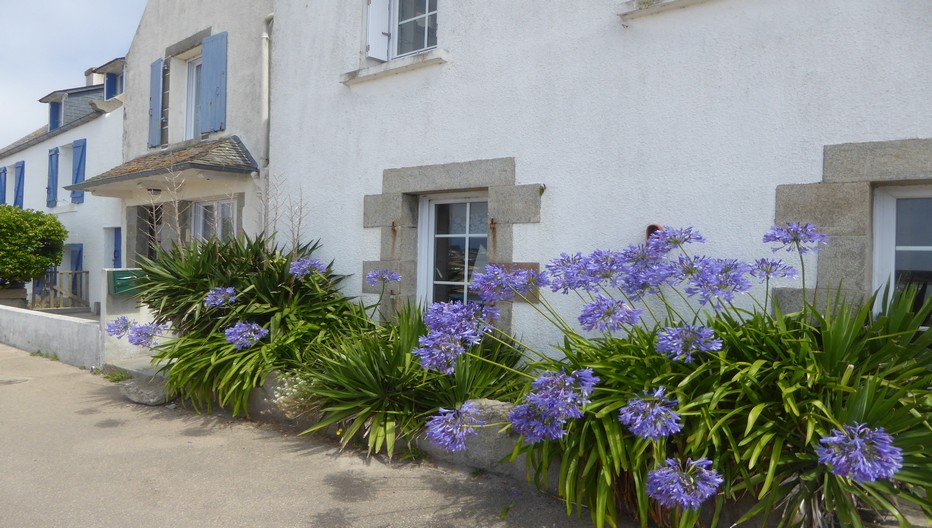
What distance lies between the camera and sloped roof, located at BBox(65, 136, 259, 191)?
7898mm

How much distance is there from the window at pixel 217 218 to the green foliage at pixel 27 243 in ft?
18.3

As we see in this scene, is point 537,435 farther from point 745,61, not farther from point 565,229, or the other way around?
point 745,61

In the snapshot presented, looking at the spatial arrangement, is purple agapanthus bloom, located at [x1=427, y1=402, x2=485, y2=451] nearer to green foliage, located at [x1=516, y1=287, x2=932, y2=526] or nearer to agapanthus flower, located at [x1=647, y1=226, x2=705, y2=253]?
green foliage, located at [x1=516, y1=287, x2=932, y2=526]

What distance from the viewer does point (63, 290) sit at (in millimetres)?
14594

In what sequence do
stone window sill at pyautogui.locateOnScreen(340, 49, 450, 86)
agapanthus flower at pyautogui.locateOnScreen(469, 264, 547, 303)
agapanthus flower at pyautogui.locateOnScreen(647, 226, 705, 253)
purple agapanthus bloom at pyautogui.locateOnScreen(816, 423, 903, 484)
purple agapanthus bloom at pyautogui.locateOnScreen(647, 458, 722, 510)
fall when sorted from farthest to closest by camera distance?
stone window sill at pyautogui.locateOnScreen(340, 49, 450, 86), agapanthus flower at pyautogui.locateOnScreen(469, 264, 547, 303), agapanthus flower at pyautogui.locateOnScreen(647, 226, 705, 253), purple agapanthus bloom at pyautogui.locateOnScreen(647, 458, 722, 510), purple agapanthus bloom at pyautogui.locateOnScreen(816, 423, 903, 484)

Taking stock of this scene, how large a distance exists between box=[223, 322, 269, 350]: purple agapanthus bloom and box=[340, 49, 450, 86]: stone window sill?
2.51 m

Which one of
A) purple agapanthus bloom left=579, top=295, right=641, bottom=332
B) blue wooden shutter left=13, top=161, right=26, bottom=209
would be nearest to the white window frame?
purple agapanthus bloom left=579, top=295, right=641, bottom=332

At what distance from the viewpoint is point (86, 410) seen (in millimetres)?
6539

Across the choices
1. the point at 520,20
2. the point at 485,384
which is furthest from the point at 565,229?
the point at 520,20

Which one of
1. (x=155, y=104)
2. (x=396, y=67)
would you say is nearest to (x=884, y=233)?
(x=396, y=67)

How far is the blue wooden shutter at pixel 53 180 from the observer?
1527cm

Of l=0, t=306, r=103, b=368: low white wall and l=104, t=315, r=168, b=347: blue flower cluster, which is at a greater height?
l=104, t=315, r=168, b=347: blue flower cluster

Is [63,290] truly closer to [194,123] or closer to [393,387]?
[194,123]

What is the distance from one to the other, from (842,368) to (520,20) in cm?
360
